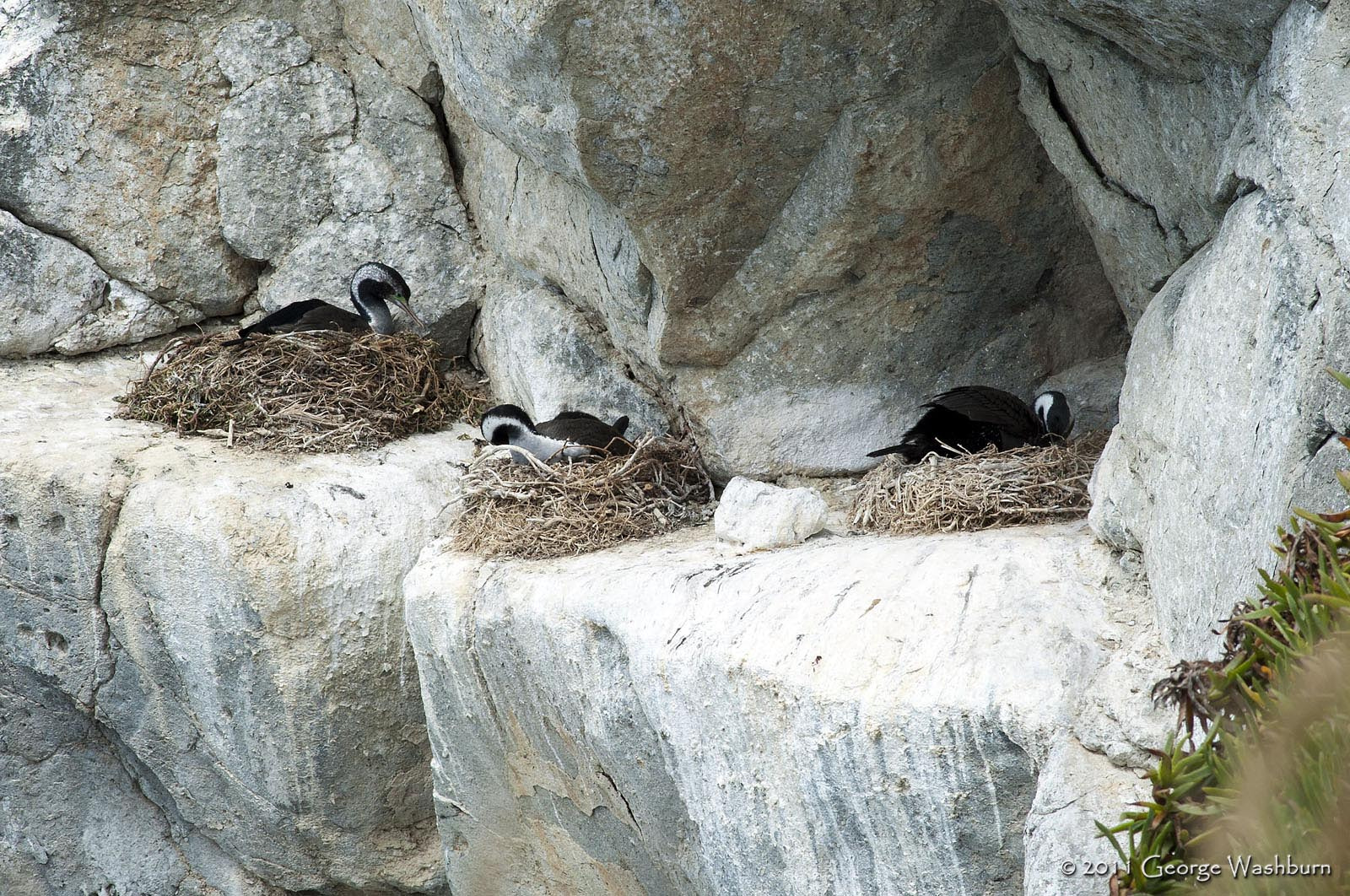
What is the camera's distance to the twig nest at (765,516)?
4.16 meters

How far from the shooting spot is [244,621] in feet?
16.8

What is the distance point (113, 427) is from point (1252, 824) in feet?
17.7

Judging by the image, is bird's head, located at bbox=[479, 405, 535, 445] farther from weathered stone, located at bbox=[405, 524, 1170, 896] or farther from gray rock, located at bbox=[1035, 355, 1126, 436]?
gray rock, located at bbox=[1035, 355, 1126, 436]

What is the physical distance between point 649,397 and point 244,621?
2.01 m

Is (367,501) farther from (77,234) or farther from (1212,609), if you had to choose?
(1212,609)

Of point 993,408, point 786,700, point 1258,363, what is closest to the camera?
point 1258,363

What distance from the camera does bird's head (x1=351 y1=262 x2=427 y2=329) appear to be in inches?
244

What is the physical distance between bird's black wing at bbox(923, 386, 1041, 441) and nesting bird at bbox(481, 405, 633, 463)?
1.33 metres

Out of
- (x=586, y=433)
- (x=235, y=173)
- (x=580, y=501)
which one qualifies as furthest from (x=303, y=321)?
(x=580, y=501)

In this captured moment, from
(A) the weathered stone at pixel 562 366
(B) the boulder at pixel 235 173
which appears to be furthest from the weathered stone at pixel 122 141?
(A) the weathered stone at pixel 562 366

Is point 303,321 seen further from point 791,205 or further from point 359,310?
point 791,205

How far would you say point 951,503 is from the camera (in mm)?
4172

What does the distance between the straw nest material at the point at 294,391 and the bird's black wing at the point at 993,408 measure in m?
2.58

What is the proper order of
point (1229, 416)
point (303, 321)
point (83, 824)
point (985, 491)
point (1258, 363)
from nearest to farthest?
point (1258, 363) → point (1229, 416) → point (985, 491) → point (303, 321) → point (83, 824)
